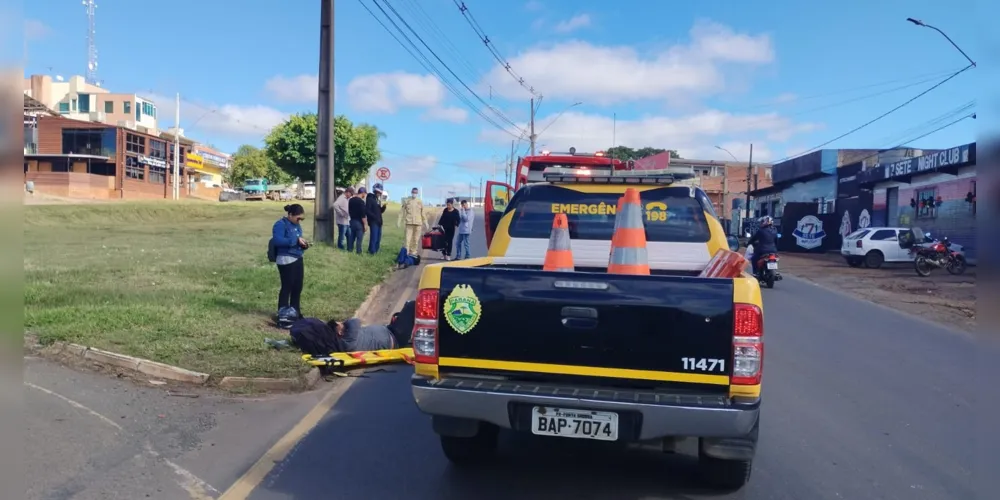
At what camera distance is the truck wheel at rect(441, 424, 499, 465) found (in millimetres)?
5113

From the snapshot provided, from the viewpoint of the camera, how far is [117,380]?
23.3 feet

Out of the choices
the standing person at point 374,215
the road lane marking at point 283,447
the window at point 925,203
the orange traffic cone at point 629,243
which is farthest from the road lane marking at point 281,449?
the window at point 925,203

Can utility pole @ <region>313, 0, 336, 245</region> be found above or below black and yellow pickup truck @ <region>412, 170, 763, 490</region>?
above

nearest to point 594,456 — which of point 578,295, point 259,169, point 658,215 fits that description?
point 578,295

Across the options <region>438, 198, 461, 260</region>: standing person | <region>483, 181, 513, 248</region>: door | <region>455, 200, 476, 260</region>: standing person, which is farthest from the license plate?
<region>455, 200, 476, 260</region>: standing person

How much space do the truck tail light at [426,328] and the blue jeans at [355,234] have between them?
43.7 feet

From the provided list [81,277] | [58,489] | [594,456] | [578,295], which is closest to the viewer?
[578,295]

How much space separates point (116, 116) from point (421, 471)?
87.0 meters

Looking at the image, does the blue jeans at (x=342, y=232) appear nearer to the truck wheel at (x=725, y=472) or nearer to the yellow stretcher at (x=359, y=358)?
the yellow stretcher at (x=359, y=358)

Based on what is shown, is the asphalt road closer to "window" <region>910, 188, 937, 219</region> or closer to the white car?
the white car

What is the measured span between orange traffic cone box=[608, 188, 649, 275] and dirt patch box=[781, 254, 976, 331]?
894 centimetres

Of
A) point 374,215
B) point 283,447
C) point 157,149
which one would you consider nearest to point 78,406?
point 283,447

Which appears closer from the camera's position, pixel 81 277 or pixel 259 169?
pixel 81 277

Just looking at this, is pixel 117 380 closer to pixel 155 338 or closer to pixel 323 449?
pixel 155 338
